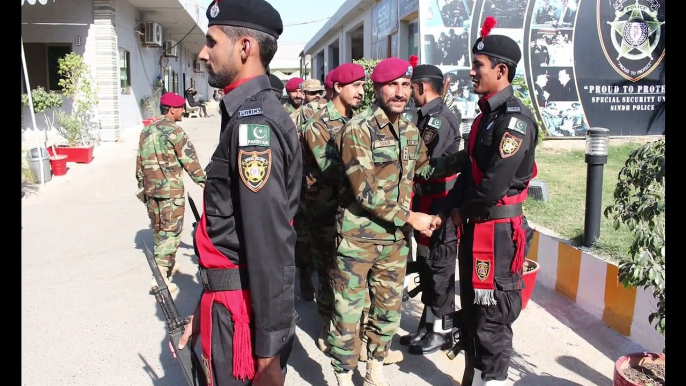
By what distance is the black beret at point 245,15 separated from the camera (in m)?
1.77

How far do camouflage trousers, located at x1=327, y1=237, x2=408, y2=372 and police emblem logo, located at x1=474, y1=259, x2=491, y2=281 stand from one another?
20.3 inches

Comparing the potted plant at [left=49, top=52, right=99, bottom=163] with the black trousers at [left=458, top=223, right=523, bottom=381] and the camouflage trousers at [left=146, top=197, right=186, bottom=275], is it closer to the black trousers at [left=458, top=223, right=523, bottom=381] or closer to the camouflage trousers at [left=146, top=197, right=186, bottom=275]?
the camouflage trousers at [left=146, top=197, right=186, bottom=275]

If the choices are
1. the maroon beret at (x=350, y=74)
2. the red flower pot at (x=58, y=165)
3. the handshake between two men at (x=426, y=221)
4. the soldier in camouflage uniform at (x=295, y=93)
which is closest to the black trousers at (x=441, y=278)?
the handshake between two men at (x=426, y=221)

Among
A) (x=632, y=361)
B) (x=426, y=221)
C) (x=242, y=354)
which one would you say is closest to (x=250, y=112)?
(x=242, y=354)

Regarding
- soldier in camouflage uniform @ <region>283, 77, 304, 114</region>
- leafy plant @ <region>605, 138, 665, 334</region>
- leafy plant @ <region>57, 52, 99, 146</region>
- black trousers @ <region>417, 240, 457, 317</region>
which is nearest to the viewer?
leafy plant @ <region>605, 138, 665, 334</region>

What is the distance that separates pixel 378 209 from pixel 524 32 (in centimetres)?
1103

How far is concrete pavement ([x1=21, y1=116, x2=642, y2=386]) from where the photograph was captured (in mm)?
3484

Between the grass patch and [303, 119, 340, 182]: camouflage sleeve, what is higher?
[303, 119, 340, 182]: camouflage sleeve

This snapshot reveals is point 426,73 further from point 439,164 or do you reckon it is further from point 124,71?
point 124,71

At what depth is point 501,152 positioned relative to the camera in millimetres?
2662

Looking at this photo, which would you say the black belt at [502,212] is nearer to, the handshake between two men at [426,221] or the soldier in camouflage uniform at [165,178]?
the handshake between two men at [426,221]

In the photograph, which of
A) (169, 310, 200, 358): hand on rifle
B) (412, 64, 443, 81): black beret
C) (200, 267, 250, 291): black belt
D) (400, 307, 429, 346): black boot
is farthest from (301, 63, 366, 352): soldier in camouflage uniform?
(200, 267, 250, 291): black belt

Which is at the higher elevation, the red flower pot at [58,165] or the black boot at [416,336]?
the red flower pot at [58,165]

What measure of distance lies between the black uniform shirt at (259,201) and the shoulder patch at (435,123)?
2.20m
